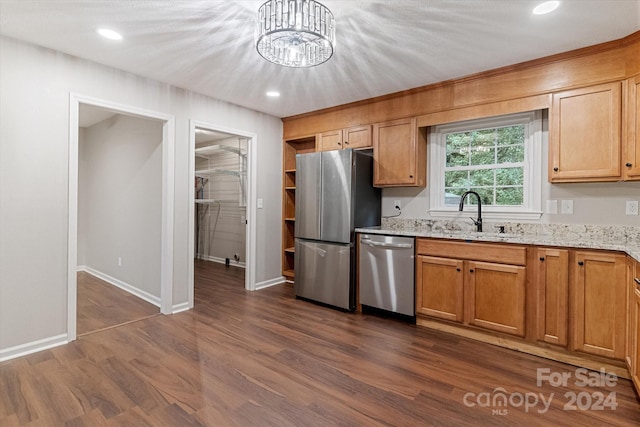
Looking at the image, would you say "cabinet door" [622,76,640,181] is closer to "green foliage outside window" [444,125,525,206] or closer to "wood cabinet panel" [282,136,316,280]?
"green foliage outside window" [444,125,525,206]

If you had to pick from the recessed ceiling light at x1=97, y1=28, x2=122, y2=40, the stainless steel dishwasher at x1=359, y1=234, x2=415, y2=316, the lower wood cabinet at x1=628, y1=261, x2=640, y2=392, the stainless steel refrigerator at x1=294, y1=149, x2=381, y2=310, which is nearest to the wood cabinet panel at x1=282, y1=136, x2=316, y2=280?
the stainless steel refrigerator at x1=294, y1=149, x2=381, y2=310

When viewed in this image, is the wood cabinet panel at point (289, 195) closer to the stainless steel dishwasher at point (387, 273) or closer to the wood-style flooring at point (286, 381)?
the stainless steel dishwasher at point (387, 273)

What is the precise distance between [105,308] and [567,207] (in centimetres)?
487

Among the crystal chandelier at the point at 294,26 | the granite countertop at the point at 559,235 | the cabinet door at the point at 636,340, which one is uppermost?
the crystal chandelier at the point at 294,26

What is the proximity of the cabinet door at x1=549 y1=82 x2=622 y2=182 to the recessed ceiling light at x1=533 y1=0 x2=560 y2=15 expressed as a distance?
880 millimetres

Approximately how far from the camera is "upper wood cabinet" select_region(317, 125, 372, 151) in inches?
155

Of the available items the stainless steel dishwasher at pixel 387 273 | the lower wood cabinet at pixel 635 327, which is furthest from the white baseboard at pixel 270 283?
the lower wood cabinet at pixel 635 327

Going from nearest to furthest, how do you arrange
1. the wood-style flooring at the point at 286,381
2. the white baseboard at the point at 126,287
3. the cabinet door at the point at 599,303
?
the wood-style flooring at the point at 286,381, the cabinet door at the point at 599,303, the white baseboard at the point at 126,287

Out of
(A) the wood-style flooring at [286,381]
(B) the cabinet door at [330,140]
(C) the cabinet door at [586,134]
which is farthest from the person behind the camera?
(B) the cabinet door at [330,140]

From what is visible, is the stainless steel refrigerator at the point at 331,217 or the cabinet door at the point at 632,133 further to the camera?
the stainless steel refrigerator at the point at 331,217

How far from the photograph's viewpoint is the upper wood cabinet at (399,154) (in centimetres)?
356

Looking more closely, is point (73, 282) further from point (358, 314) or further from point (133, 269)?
point (358, 314)

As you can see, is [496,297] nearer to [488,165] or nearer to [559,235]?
[559,235]

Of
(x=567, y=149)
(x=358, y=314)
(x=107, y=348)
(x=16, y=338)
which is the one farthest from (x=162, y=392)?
(x=567, y=149)
